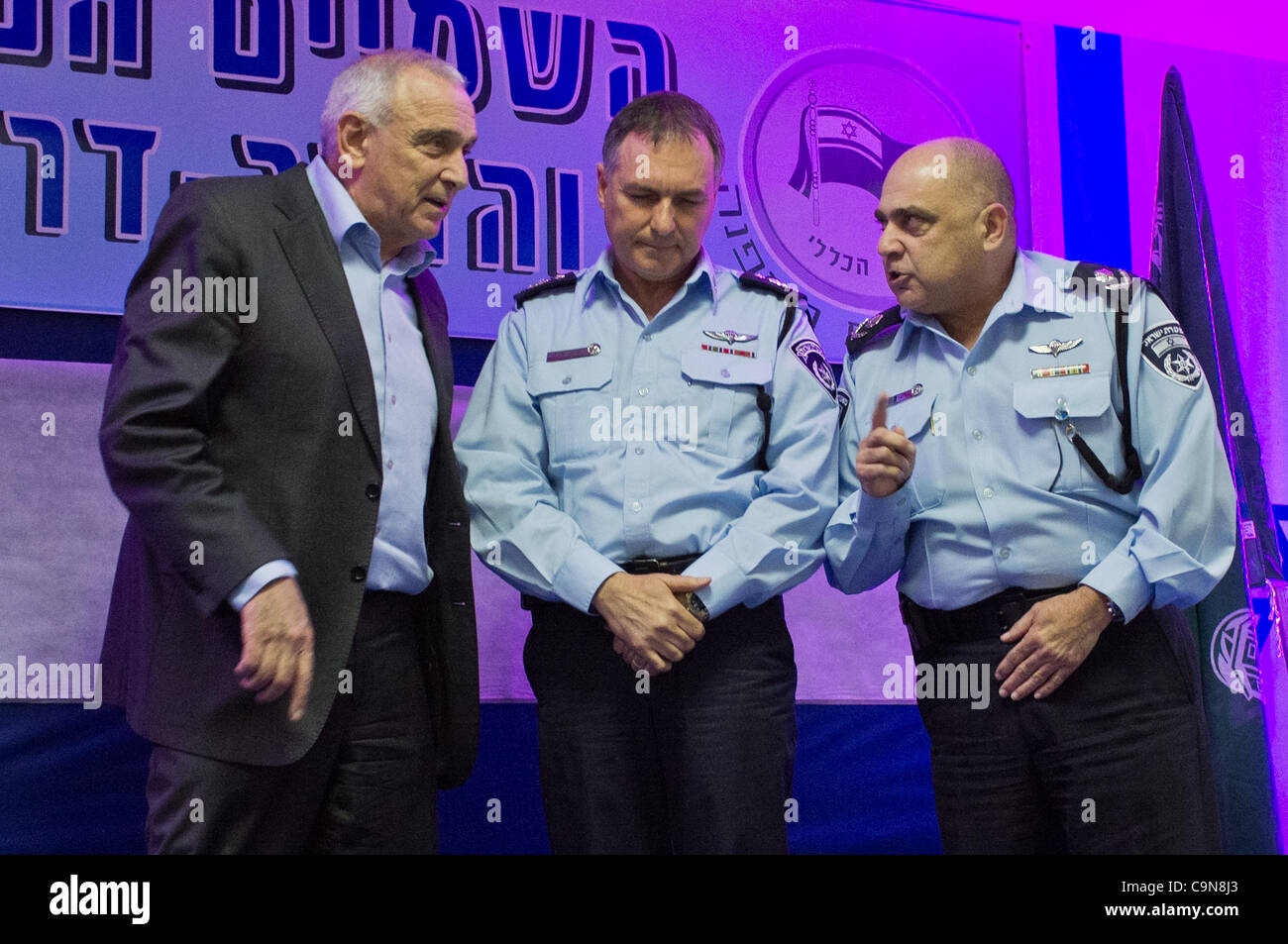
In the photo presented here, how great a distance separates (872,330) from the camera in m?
2.50

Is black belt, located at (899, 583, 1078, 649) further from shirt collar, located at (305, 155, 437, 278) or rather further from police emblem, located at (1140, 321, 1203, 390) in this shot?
shirt collar, located at (305, 155, 437, 278)

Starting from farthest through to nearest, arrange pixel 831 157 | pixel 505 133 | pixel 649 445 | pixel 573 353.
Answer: pixel 831 157
pixel 505 133
pixel 573 353
pixel 649 445

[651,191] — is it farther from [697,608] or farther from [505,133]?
[505,133]

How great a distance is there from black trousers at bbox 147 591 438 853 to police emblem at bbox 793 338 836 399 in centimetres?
86

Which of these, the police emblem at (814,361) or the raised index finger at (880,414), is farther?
the police emblem at (814,361)

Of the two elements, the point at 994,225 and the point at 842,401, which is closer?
the point at 994,225

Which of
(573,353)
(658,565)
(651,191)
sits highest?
(651,191)

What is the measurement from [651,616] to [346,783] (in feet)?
1.83

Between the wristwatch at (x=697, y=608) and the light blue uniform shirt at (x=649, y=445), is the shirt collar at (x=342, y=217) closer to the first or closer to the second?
the light blue uniform shirt at (x=649, y=445)

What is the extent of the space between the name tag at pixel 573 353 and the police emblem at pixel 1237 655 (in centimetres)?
199

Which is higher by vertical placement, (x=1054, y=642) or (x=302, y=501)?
(x=302, y=501)

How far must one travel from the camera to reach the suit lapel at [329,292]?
201 centimetres
